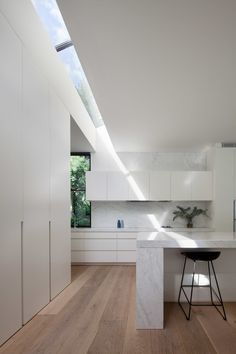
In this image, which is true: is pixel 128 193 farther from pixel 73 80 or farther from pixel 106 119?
pixel 73 80

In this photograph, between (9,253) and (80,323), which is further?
(80,323)

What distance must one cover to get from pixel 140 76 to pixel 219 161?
3.54 meters

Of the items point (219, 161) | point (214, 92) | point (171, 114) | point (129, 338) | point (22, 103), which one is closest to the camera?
point (129, 338)

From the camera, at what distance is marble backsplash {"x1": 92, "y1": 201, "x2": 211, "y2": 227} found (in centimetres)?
750

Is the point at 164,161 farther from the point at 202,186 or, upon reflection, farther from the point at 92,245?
the point at 92,245

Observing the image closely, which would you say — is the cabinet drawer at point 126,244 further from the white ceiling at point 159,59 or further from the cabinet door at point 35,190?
the cabinet door at point 35,190

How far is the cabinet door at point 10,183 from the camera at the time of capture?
279 cm

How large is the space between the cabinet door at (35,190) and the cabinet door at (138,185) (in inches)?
127

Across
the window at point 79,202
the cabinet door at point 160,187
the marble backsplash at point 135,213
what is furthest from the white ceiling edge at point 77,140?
the cabinet door at point 160,187

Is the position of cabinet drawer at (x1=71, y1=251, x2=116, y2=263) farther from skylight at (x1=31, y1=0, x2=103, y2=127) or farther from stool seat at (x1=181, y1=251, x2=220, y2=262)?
stool seat at (x1=181, y1=251, x2=220, y2=262)

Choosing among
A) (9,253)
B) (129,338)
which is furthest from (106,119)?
(129,338)

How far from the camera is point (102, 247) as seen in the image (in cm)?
692

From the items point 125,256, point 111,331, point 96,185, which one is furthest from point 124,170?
point 111,331

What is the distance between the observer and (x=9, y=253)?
2.90m
